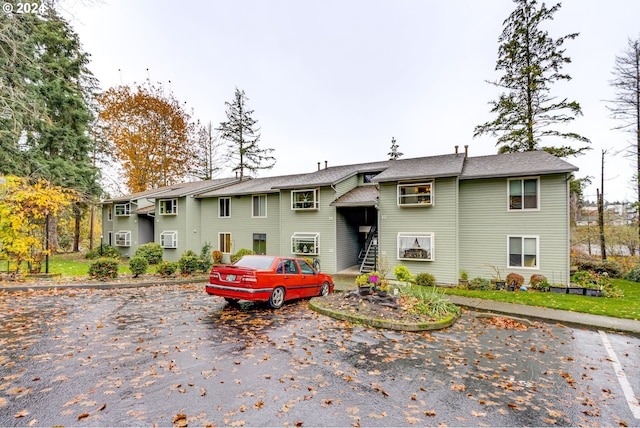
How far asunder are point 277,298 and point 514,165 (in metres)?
→ 13.1

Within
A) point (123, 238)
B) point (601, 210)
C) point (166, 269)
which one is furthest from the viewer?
point (123, 238)

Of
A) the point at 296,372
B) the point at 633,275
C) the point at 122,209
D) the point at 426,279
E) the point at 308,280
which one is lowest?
the point at 633,275

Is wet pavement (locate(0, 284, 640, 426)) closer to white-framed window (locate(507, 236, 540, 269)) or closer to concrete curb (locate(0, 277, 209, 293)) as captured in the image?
concrete curb (locate(0, 277, 209, 293))

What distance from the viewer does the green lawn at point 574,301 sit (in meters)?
9.27

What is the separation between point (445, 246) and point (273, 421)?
1271 cm

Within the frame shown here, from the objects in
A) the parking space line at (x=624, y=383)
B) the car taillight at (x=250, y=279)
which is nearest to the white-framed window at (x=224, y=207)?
the car taillight at (x=250, y=279)

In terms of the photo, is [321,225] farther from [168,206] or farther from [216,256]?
[168,206]

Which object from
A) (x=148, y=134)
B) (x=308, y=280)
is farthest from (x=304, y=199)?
(x=148, y=134)

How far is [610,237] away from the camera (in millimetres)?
21266

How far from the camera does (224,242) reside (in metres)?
21.2

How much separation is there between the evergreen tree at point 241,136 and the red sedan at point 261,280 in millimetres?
23382

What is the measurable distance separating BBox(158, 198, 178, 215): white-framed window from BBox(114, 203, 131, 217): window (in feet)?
15.2

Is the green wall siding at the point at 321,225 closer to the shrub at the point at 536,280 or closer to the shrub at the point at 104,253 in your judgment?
the shrub at the point at 536,280

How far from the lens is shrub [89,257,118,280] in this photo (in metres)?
12.9
